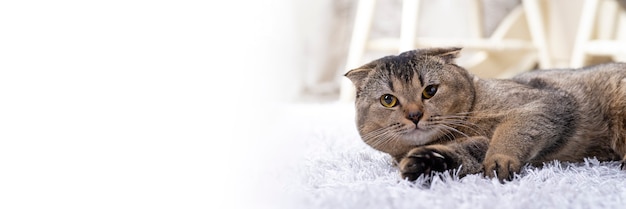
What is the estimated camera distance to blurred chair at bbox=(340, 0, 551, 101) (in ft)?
6.95

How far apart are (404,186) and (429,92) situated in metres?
0.23

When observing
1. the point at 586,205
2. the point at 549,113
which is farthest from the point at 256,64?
the point at 586,205

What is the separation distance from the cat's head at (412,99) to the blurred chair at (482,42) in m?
0.95

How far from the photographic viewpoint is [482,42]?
2324 millimetres

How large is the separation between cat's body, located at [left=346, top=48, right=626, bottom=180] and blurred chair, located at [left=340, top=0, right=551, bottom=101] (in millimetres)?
935

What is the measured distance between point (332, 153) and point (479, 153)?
357 millimetres

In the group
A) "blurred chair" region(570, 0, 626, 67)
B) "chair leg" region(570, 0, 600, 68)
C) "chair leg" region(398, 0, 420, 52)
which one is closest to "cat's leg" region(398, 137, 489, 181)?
"chair leg" region(398, 0, 420, 52)

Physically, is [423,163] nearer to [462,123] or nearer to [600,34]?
[462,123]

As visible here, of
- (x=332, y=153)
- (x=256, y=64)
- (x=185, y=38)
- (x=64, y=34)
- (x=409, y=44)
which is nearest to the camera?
(x=64, y=34)

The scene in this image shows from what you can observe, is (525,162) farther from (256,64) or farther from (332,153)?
(256,64)

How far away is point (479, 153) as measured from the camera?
103 cm

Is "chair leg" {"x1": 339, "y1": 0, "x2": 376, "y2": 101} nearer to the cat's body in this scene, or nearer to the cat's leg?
the cat's body

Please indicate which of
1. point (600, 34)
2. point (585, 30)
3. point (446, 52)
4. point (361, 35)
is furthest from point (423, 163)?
point (600, 34)

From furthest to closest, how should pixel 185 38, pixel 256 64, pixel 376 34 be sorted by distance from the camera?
1. pixel 376 34
2. pixel 256 64
3. pixel 185 38
